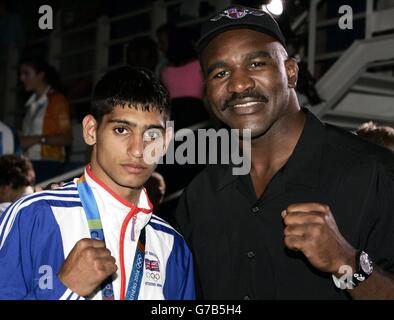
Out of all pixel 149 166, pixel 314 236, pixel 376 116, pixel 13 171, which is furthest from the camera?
pixel 376 116

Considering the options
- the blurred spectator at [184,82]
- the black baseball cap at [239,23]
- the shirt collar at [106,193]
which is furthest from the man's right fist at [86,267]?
the blurred spectator at [184,82]

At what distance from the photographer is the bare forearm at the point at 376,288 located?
2.21 metres

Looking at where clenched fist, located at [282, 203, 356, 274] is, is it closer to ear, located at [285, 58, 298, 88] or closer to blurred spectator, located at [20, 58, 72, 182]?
ear, located at [285, 58, 298, 88]

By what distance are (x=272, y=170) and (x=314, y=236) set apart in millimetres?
632

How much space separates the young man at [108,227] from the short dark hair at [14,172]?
1920 mm

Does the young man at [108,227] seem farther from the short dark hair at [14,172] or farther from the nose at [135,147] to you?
the short dark hair at [14,172]

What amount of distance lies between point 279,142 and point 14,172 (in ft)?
7.71

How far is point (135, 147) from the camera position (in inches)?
97.2

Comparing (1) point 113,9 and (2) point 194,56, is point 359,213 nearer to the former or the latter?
(2) point 194,56

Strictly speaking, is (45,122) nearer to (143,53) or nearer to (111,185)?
(143,53)

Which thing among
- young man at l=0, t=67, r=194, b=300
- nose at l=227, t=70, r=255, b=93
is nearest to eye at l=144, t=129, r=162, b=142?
young man at l=0, t=67, r=194, b=300

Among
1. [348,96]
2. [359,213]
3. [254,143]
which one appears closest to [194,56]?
[348,96]

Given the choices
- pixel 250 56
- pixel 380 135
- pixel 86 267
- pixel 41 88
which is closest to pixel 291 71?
pixel 250 56

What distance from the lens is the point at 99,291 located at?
229 cm
